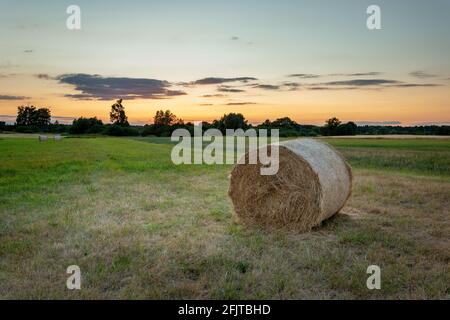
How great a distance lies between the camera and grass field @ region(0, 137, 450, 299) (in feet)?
16.9

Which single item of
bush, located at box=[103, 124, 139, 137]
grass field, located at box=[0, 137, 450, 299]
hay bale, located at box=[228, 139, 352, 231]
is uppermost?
bush, located at box=[103, 124, 139, 137]

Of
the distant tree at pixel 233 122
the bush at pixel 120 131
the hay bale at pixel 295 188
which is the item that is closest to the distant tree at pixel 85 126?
the bush at pixel 120 131

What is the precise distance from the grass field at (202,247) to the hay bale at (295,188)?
15.3 inches

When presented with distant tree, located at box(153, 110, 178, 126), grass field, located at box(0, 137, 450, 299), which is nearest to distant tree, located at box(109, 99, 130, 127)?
distant tree, located at box(153, 110, 178, 126)

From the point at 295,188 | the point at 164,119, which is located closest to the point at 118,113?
the point at 164,119

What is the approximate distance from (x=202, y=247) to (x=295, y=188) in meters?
2.53

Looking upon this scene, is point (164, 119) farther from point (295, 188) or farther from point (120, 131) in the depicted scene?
point (295, 188)

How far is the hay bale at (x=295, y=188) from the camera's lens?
8078 mm

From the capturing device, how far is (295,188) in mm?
8336

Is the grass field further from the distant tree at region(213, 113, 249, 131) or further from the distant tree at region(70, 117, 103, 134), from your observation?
the distant tree at region(70, 117, 103, 134)

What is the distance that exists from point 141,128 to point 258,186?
66.8 metres

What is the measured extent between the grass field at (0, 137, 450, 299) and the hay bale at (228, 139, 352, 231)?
39 centimetres

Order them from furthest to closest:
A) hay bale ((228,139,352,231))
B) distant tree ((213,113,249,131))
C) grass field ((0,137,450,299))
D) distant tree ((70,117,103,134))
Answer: distant tree ((70,117,103,134)) → distant tree ((213,113,249,131)) → hay bale ((228,139,352,231)) → grass field ((0,137,450,299))
